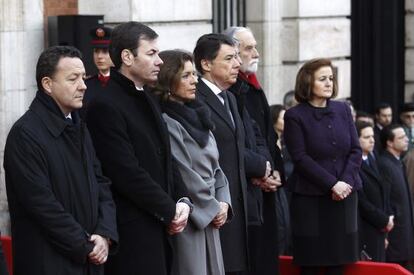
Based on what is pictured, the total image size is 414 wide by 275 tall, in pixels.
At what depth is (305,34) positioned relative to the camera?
14992mm

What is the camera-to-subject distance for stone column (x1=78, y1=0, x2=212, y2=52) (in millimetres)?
12320

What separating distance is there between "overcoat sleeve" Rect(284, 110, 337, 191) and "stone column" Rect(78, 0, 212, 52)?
121 inches

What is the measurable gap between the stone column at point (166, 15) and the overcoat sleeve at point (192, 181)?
431 centimetres

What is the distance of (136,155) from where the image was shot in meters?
7.66

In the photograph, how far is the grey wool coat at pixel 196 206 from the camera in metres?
8.00

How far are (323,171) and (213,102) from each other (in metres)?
1.20

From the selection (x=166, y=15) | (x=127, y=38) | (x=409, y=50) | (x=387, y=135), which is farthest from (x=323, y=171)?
(x=409, y=50)

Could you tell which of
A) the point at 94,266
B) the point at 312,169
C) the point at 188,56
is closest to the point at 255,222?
the point at 312,169

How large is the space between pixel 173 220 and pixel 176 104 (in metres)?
0.80

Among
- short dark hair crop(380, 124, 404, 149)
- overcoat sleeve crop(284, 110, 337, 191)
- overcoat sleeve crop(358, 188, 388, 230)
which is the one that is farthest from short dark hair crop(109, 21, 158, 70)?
short dark hair crop(380, 124, 404, 149)

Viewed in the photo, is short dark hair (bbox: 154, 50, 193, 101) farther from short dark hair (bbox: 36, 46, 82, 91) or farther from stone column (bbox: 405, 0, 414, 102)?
stone column (bbox: 405, 0, 414, 102)

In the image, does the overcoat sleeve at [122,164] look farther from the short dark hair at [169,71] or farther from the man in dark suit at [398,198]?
the man in dark suit at [398,198]

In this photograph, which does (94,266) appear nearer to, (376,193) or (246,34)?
(246,34)

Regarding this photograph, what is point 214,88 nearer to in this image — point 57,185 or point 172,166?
point 172,166
